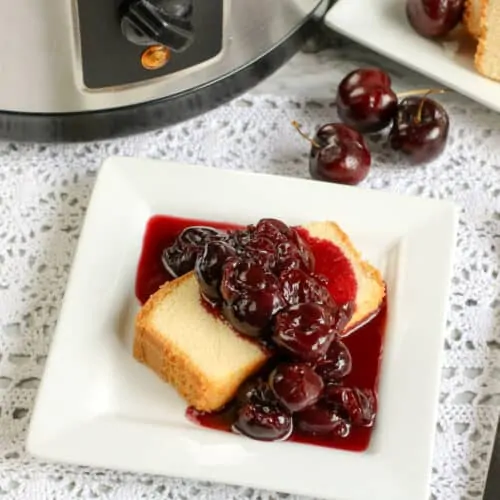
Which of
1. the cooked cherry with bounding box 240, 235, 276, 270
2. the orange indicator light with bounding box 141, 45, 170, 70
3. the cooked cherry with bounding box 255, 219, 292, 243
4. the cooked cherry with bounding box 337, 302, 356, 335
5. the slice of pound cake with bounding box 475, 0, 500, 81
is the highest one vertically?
the orange indicator light with bounding box 141, 45, 170, 70

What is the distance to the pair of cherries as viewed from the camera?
2.71ft

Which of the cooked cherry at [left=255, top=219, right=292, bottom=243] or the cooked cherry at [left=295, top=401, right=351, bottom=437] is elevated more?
the cooked cherry at [left=255, top=219, right=292, bottom=243]

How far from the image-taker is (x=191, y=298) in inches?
28.2

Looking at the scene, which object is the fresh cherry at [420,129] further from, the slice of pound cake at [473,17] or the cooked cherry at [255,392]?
the cooked cherry at [255,392]

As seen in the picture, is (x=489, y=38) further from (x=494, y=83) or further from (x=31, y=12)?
(x=31, y=12)

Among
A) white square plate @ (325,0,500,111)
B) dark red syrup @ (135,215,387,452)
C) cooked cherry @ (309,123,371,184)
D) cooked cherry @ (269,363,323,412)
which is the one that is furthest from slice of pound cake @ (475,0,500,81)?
cooked cherry @ (269,363,323,412)

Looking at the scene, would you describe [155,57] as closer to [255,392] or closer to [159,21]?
[159,21]

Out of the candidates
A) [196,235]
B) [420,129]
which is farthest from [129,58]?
[420,129]

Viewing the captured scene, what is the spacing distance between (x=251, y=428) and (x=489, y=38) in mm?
406

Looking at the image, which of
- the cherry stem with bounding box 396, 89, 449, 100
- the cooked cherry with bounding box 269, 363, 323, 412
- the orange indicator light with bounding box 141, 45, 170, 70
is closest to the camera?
the cooked cherry with bounding box 269, 363, 323, 412

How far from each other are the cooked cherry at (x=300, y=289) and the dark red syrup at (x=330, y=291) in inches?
1.8

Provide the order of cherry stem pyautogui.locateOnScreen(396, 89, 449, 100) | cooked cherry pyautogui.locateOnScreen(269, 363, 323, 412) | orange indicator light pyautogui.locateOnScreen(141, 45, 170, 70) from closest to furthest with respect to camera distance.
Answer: cooked cherry pyautogui.locateOnScreen(269, 363, 323, 412), orange indicator light pyautogui.locateOnScreen(141, 45, 170, 70), cherry stem pyautogui.locateOnScreen(396, 89, 449, 100)

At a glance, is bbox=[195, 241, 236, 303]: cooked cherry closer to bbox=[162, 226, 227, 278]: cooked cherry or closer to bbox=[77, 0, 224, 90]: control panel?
bbox=[162, 226, 227, 278]: cooked cherry

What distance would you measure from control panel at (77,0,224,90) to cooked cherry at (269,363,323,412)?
0.77 feet
